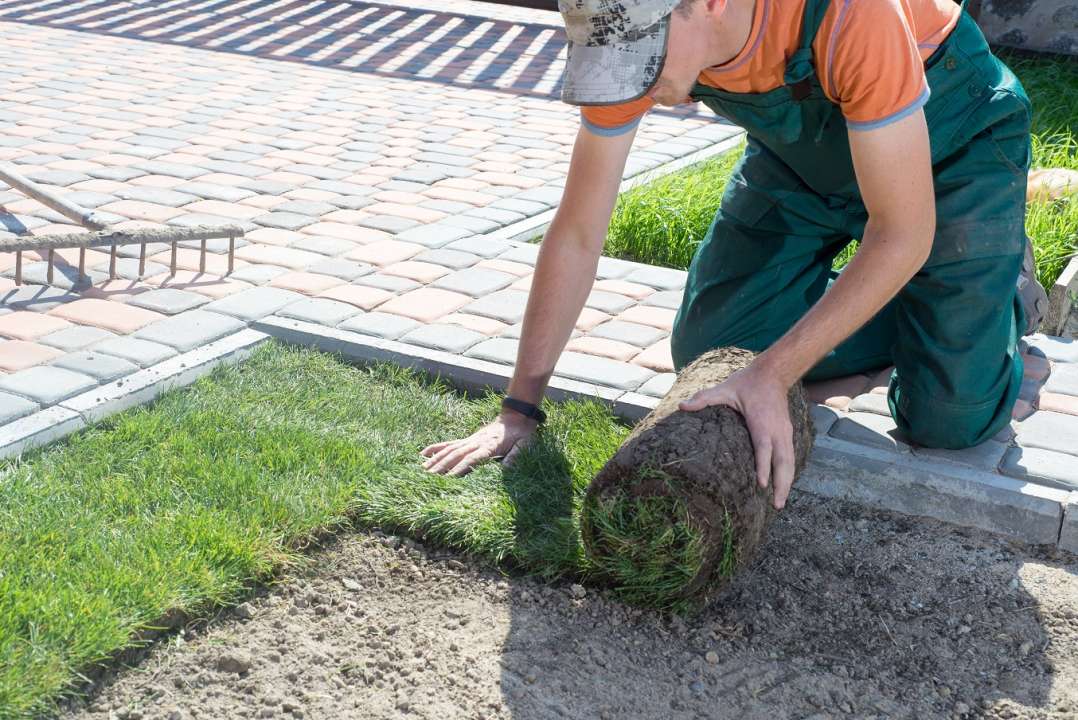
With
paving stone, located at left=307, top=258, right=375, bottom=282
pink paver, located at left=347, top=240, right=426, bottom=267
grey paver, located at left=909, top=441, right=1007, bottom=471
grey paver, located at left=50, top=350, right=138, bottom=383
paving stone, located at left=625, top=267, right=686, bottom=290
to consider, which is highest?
grey paver, located at left=909, top=441, right=1007, bottom=471

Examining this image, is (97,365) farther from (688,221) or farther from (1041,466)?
(1041,466)

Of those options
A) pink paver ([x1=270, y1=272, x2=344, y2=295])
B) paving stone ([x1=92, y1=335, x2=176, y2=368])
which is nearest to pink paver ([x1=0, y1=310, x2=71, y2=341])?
paving stone ([x1=92, y1=335, x2=176, y2=368])

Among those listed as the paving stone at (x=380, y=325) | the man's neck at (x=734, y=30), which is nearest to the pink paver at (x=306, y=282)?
the paving stone at (x=380, y=325)

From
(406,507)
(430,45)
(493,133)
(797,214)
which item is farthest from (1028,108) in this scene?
(430,45)

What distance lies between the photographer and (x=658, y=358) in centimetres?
430

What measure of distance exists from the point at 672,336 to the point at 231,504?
1650mm

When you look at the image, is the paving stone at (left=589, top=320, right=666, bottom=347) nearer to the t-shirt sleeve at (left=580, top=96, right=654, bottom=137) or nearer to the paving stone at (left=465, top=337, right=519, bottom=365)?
the paving stone at (left=465, top=337, right=519, bottom=365)

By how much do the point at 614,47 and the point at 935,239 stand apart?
4.37ft

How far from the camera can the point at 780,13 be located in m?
2.99

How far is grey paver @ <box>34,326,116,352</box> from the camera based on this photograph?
13.6ft

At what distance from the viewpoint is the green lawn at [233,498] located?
270 centimetres

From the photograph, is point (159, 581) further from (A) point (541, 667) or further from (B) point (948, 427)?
(B) point (948, 427)

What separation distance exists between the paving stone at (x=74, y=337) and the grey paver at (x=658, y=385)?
6.23 feet

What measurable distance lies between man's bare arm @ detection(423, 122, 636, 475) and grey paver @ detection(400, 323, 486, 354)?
740 millimetres
